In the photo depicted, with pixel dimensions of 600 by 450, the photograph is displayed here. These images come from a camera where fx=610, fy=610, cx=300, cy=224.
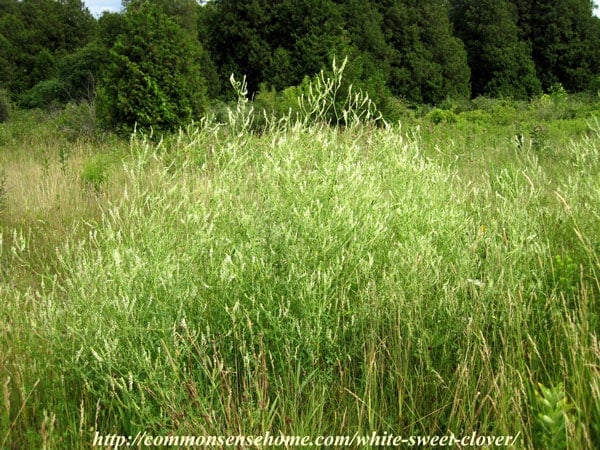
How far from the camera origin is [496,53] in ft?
74.9

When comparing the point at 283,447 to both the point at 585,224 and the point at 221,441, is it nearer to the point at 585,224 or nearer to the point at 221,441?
the point at 221,441

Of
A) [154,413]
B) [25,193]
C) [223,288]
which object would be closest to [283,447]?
[154,413]

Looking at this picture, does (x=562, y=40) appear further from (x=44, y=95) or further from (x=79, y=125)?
(x=79, y=125)

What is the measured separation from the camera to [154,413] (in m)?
2.03

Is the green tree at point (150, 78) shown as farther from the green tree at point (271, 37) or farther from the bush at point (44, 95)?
the bush at point (44, 95)

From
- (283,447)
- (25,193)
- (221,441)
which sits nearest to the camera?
(221,441)

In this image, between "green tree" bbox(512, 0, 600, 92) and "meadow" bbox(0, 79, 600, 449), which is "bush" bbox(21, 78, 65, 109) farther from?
"meadow" bbox(0, 79, 600, 449)

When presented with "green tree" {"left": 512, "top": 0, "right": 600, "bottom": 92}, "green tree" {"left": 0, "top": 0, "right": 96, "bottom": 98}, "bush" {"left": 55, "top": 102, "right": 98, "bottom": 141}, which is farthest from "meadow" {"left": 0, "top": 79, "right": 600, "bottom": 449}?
"green tree" {"left": 0, "top": 0, "right": 96, "bottom": 98}

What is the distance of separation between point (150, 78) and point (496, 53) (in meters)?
17.6

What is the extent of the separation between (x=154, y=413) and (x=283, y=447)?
0.49 m

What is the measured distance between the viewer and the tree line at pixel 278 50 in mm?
8883

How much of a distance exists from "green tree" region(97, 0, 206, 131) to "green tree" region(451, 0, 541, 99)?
15785mm

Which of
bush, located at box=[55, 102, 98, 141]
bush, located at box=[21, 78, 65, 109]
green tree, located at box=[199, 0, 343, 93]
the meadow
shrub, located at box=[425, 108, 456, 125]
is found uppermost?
green tree, located at box=[199, 0, 343, 93]

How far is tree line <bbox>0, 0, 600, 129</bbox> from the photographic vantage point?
8.88 m
